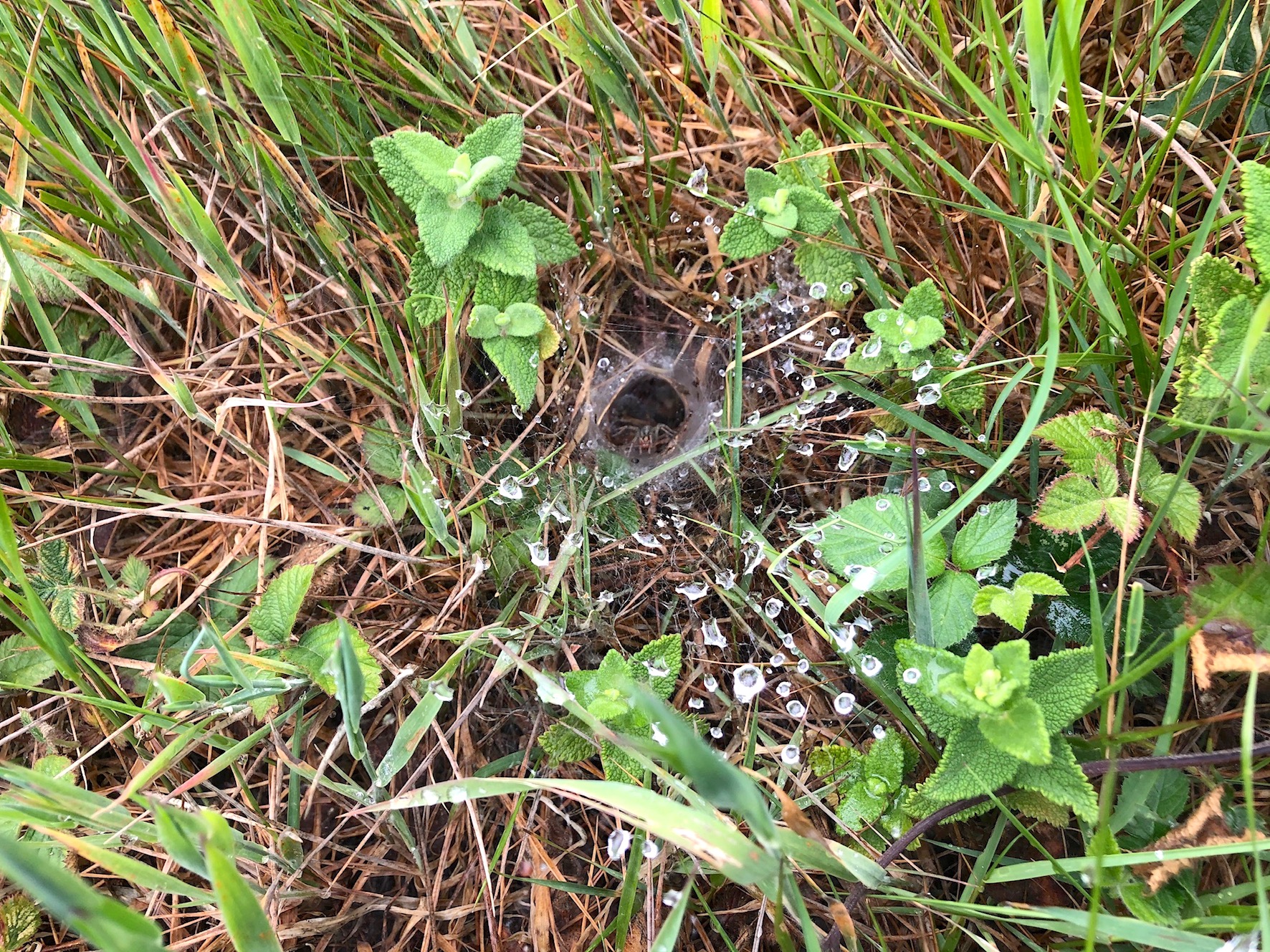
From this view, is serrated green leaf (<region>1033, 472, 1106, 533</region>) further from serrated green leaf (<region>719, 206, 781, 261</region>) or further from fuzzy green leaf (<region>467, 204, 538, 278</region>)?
fuzzy green leaf (<region>467, 204, 538, 278</region>)

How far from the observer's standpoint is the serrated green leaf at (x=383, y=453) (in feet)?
5.57

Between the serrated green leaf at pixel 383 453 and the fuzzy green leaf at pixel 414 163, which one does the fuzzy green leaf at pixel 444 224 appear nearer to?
Answer: the fuzzy green leaf at pixel 414 163

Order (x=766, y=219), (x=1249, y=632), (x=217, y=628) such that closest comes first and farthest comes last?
(x=1249, y=632), (x=766, y=219), (x=217, y=628)

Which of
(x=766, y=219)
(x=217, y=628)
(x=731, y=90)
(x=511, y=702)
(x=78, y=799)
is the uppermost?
(x=731, y=90)

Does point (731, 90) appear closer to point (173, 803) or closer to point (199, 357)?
point (199, 357)

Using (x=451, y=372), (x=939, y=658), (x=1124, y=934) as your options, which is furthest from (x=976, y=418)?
(x=451, y=372)

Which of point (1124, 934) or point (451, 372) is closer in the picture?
point (1124, 934)

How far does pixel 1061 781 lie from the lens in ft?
3.86

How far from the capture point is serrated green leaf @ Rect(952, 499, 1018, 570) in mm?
1374

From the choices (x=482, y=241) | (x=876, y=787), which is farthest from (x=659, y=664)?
(x=482, y=241)

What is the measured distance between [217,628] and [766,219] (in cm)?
133

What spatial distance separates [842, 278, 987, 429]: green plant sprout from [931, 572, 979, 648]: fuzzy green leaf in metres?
0.32

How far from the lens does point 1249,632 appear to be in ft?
3.94

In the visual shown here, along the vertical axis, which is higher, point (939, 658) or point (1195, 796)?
point (939, 658)
